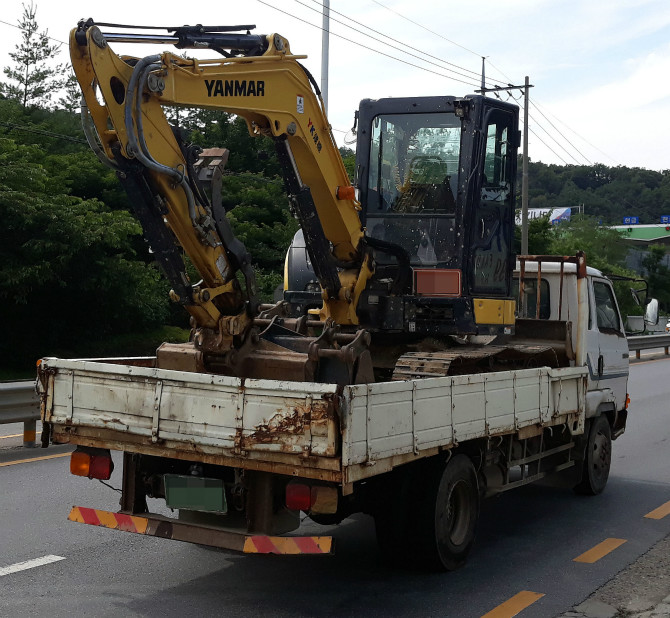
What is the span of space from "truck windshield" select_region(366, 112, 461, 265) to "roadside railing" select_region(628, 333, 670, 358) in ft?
63.6

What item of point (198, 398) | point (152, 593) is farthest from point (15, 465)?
point (198, 398)

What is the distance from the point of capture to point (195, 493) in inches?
225

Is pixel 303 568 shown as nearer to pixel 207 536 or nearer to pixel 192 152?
pixel 207 536

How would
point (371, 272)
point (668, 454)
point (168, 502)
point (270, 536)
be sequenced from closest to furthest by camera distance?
point (270, 536) < point (168, 502) < point (371, 272) < point (668, 454)

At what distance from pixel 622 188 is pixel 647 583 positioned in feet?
Answer: 420

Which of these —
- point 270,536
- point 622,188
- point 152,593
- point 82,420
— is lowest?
point 152,593

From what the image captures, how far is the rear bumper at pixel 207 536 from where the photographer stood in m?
5.30

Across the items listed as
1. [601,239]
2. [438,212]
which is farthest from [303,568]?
[601,239]

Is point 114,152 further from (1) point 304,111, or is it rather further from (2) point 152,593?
(2) point 152,593

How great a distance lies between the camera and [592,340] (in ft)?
30.2

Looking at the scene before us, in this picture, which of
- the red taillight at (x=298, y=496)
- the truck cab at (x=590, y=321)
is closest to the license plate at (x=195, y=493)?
the red taillight at (x=298, y=496)

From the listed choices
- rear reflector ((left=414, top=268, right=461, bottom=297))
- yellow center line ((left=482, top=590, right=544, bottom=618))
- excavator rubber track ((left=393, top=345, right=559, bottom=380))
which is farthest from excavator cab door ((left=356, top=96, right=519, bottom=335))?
yellow center line ((left=482, top=590, right=544, bottom=618))

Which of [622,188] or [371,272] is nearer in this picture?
[371,272]

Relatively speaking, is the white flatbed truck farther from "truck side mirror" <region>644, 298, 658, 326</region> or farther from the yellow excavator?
"truck side mirror" <region>644, 298, 658, 326</region>
